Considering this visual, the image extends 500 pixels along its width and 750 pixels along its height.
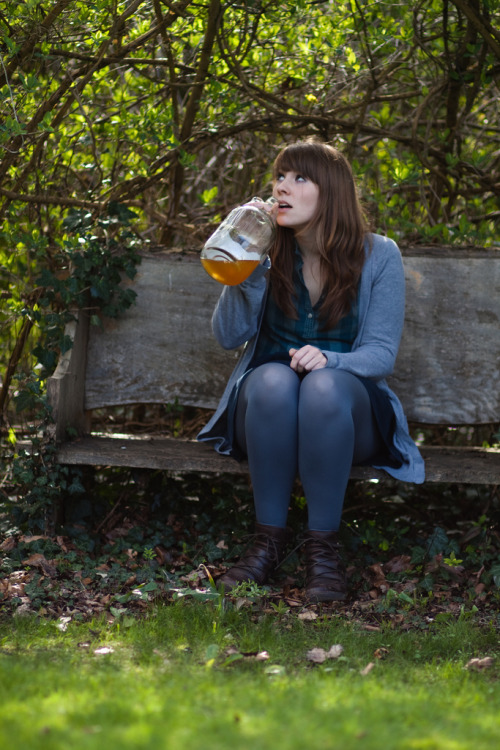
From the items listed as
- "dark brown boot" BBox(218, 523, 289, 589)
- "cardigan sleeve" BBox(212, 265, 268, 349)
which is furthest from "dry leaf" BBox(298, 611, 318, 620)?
"cardigan sleeve" BBox(212, 265, 268, 349)

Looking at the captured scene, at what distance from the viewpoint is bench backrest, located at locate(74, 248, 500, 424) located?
137 inches

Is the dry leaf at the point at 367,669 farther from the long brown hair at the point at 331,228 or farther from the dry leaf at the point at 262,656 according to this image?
the long brown hair at the point at 331,228

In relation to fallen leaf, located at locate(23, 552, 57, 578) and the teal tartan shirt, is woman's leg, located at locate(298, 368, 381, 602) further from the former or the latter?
fallen leaf, located at locate(23, 552, 57, 578)

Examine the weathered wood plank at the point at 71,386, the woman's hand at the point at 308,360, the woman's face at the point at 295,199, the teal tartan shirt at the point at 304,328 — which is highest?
the woman's face at the point at 295,199

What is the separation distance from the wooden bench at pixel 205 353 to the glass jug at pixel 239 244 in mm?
835

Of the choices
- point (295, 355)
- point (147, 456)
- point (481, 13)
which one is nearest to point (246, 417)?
point (295, 355)

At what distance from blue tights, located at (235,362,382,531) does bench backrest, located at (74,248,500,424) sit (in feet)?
2.45

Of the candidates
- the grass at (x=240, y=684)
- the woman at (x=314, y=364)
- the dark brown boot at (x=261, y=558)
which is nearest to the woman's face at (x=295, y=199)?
the woman at (x=314, y=364)

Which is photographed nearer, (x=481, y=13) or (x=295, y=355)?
(x=295, y=355)

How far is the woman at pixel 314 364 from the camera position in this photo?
8.95 feet

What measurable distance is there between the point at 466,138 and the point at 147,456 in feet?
7.54

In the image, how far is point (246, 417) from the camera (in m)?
2.80

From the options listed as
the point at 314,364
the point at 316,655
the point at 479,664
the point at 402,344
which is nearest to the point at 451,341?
the point at 402,344

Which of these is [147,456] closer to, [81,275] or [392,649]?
[81,275]
